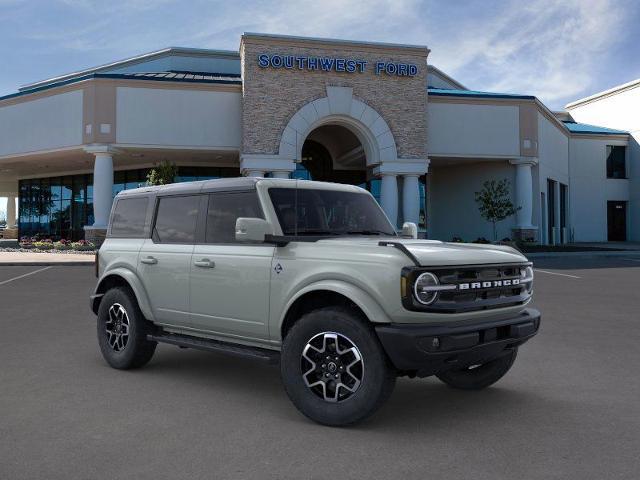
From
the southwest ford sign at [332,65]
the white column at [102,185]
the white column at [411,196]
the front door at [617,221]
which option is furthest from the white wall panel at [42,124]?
the front door at [617,221]

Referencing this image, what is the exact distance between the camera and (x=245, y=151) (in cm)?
2866

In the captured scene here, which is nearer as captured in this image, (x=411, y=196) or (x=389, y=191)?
(x=389, y=191)

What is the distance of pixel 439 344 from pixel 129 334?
350 centimetres

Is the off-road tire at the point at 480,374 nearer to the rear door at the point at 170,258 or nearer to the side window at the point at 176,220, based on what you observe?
the rear door at the point at 170,258

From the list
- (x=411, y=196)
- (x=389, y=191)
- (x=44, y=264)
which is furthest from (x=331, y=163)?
(x=44, y=264)

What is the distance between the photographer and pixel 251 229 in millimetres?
4879

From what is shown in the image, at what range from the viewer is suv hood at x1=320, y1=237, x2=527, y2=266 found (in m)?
4.40

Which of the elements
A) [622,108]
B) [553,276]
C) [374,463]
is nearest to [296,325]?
[374,463]

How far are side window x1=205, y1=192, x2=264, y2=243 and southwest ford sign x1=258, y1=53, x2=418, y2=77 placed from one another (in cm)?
2415

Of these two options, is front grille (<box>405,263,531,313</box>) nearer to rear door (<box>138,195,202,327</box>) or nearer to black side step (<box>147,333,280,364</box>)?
black side step (<box>147,333,280,364</box>)

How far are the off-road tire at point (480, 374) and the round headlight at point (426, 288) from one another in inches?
58.4

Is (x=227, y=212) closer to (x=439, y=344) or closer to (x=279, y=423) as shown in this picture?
(x=279, y=423)

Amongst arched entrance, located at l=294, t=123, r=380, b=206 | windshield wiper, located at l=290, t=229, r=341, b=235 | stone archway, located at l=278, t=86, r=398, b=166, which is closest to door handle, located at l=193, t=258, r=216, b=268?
windshield wiper, located at l=290, t=229, r=341, b=235

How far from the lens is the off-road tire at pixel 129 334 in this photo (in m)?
6.23
